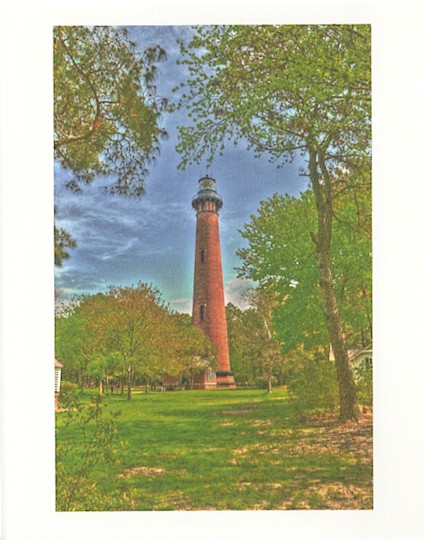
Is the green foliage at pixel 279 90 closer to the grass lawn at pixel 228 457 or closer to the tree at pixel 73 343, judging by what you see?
the tree at pixel 73 343

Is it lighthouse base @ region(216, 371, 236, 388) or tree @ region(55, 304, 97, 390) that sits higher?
tree @ region(55, 304, 97, 390)

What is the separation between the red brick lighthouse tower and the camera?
3.43 meters

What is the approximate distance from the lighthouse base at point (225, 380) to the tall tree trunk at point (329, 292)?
809 millimetres

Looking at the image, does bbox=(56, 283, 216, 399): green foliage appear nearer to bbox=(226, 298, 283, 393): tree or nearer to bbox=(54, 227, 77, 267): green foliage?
bbox=(226, 298, 283, 393): tree

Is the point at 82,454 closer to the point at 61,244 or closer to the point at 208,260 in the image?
the point at 61,244

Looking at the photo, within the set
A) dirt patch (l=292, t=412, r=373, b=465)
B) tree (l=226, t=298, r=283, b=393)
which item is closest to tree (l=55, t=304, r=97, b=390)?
tree (l=226, t=298, r=283, b=393)

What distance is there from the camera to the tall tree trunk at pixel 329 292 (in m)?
3.50

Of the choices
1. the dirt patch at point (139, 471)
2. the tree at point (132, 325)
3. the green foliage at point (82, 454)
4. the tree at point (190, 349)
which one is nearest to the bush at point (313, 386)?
the tree at point (190, 349)

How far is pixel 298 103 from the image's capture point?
11.7 ft

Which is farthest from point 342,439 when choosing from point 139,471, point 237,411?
point 139,471

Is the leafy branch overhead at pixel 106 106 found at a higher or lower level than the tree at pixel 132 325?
higher

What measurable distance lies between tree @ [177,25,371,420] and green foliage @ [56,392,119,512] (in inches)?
71.3
